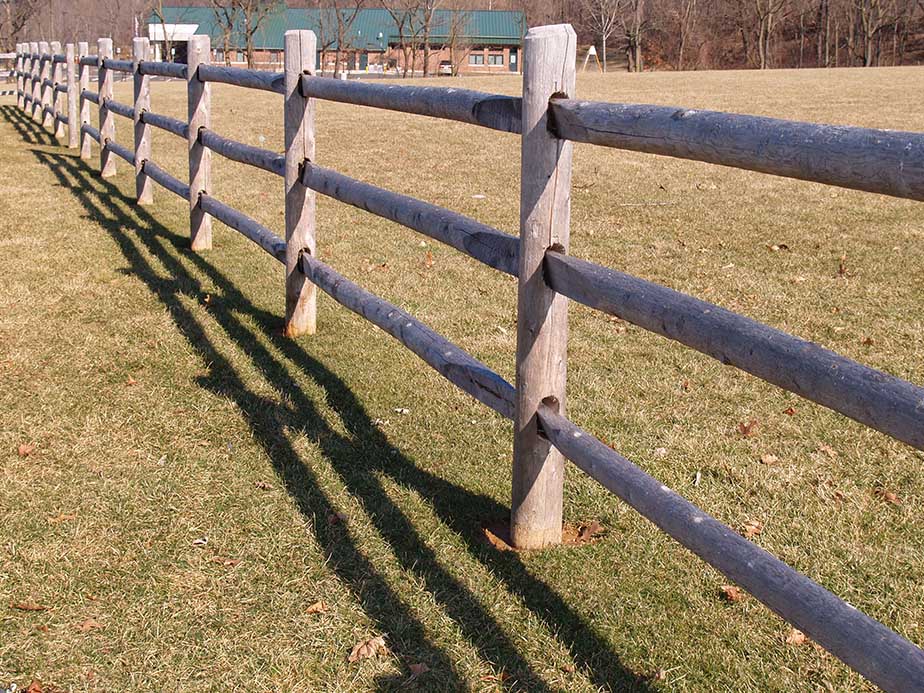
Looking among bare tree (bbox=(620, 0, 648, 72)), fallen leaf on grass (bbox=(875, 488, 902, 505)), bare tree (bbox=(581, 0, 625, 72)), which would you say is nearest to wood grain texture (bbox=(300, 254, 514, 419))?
fallen leaf on grass (bbox=(875, 488, 902, 505))

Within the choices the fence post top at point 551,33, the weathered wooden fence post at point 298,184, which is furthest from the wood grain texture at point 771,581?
the weathered wooden fence post at point 298,184

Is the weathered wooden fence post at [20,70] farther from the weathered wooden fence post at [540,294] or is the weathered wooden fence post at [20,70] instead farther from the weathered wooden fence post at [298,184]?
the weathered wooden fence post at [540,294]

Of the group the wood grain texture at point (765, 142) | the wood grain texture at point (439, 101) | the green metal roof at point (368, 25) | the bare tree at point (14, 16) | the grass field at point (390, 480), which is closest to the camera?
the wood grain texture at point (765, 142)

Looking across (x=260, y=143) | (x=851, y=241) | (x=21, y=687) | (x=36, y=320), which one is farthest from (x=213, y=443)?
(x=260, y=143)

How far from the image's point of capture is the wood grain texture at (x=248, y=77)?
21.2 feet

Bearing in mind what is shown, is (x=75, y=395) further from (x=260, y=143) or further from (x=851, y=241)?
(x=260, y=143)

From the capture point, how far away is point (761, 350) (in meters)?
2.53

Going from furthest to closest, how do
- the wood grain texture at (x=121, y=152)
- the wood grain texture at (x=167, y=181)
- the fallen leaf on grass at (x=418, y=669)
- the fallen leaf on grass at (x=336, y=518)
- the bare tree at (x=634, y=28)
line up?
the bare tree at (x=634, y=28) < the wood grain texture at (x=121, y=152) < the wood grain texture at (x=167, y=181) < the fallen leaf on grass at (x=336, y=518) < the fallen leaf on grass at (x=418, y=669)

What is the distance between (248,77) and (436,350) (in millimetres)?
3481

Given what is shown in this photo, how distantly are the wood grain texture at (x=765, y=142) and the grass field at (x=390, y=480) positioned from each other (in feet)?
4.99

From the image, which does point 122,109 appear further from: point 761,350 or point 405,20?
point 405,20

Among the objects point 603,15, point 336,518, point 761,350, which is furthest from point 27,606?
point 603,15

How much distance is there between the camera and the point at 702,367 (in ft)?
19.8

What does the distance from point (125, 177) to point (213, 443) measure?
9716mm
